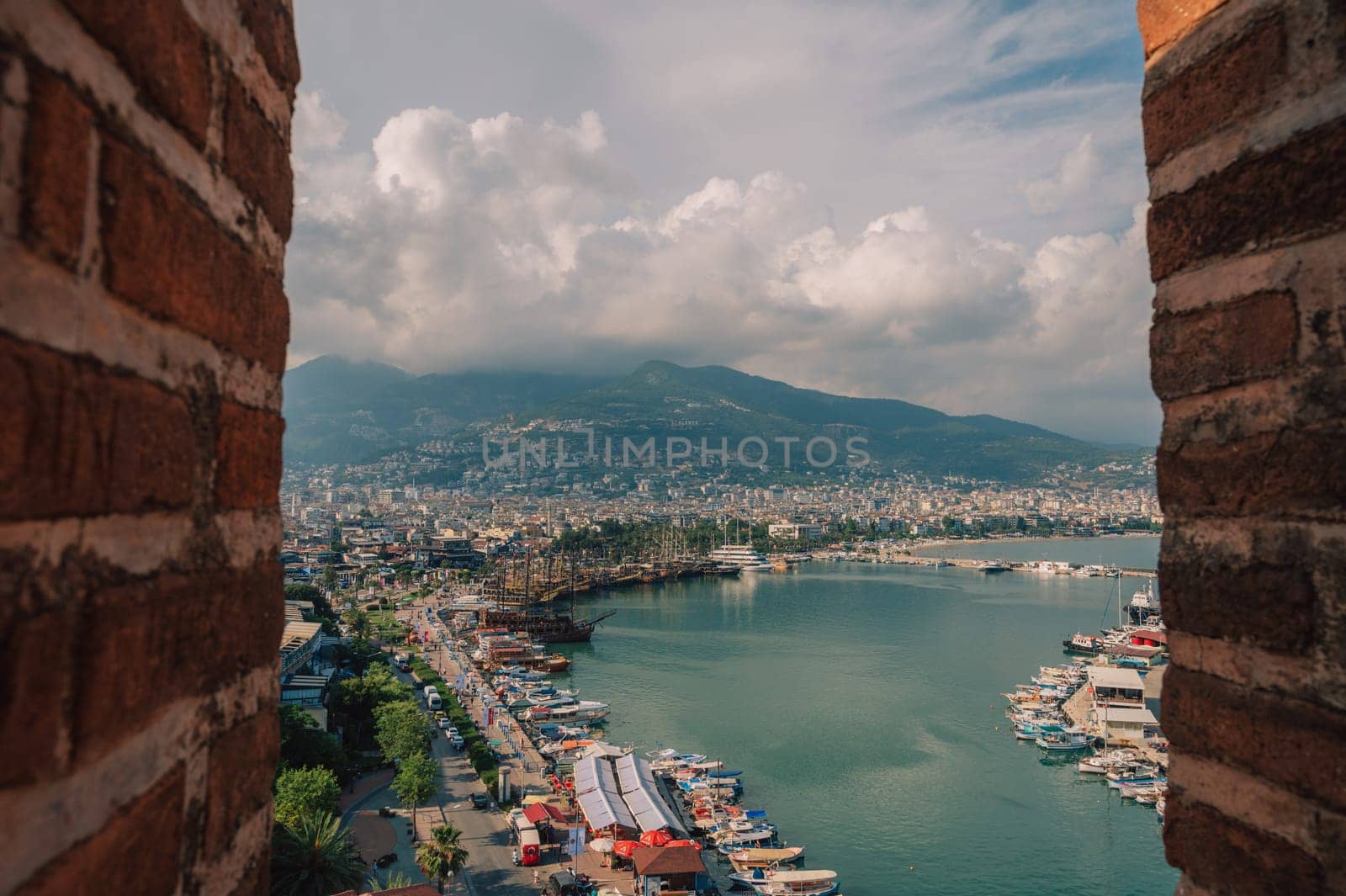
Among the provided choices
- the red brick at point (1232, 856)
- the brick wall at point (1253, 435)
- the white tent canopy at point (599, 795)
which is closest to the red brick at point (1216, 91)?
the brick wall at point (1253, 435)

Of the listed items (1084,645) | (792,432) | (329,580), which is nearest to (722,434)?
(792,432)

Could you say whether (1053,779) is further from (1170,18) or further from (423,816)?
(1170,18)

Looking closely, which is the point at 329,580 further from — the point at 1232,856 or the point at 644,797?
the point at 1232,856

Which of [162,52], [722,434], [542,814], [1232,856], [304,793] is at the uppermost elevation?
[722,434]

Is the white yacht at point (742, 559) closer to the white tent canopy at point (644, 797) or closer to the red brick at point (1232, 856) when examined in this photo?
the white tent canopy at point (644, 797)

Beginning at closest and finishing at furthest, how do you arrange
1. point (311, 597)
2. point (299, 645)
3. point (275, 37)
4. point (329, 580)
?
point (275, 37) → point (299, 645) → point (311, 597) → point (329, 580)

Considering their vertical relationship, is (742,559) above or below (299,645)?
above

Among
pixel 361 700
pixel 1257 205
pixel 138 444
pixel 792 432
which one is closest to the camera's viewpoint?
pixel 138 444

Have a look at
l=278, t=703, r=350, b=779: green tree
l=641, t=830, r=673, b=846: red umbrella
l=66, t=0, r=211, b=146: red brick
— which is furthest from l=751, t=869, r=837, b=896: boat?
l=66, t=0, r=211, b=146: red brick

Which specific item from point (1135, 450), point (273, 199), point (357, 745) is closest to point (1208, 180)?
point (273, 199)
